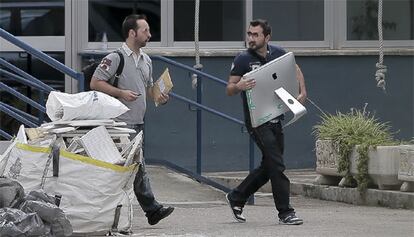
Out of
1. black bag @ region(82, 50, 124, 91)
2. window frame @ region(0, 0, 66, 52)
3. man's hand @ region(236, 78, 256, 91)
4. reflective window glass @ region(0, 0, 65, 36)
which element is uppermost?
reflective window glass @ region(0, 0, 65, 36)

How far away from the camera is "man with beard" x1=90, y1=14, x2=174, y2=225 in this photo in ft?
29.9

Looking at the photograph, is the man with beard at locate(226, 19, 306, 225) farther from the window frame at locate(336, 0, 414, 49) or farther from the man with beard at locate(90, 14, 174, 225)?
the window frame at locate(336, 0, 414, 49)

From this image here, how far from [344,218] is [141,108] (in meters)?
2.29

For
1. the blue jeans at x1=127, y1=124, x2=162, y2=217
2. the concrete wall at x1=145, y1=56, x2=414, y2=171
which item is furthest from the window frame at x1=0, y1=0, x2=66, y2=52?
the blue jeans at x1=127, y1=124, x2=162, y2=217

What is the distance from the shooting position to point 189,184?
12.5 metres

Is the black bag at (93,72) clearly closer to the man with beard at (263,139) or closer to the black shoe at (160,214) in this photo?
the man with beard at (263,139)

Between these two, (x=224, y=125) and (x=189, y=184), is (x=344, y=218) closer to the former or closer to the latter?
(x=189, y=184)

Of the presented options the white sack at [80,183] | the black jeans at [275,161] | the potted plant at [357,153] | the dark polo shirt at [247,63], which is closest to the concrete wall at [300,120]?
the potted plant at [357,153]

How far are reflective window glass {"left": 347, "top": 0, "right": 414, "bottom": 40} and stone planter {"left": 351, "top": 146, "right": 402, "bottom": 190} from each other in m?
3.33

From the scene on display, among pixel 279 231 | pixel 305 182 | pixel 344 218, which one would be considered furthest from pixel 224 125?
pixel 279 231

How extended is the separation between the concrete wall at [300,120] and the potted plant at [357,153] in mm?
1581

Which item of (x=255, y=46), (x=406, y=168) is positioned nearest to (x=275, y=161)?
(x=255, y=46)

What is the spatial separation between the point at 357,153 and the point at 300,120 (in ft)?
8.43

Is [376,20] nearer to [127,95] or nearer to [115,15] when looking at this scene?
[115,15]
